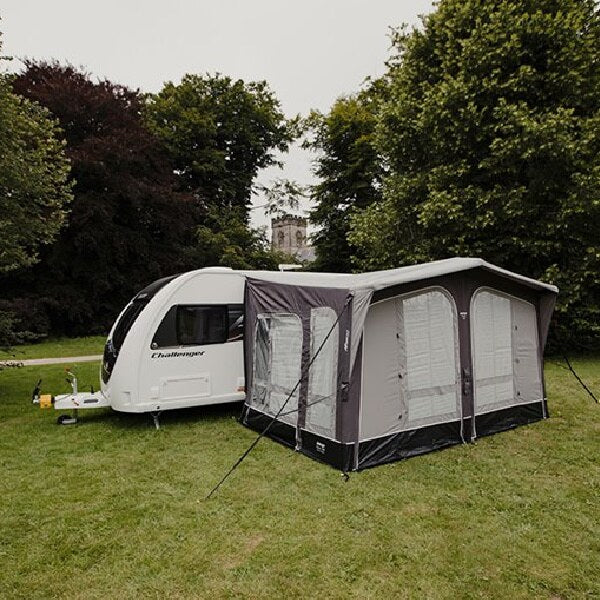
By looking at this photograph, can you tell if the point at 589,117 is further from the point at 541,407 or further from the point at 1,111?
the point at 1,111

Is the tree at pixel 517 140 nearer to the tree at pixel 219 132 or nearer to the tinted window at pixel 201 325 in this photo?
the tinted window at pixel 201 325

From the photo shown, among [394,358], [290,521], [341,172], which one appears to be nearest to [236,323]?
[394,358]

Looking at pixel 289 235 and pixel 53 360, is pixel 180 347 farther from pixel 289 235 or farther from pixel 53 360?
pixel 289 235

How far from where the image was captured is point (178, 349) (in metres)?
6.65

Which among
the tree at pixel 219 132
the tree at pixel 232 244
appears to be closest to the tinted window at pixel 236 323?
the tree at pixel 232 244

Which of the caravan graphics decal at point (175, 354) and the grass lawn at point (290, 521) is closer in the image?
the grass lawn at point (290, 521)

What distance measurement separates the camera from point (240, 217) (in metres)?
22.5

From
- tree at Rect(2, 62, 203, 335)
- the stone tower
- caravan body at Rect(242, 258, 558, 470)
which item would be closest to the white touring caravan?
caravan body at Rect(242, 258, 558, 470)

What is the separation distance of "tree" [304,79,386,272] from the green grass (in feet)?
33.3

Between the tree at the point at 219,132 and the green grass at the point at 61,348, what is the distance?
334 inches

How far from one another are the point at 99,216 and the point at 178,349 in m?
11.5

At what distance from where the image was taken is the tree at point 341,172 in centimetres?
2048

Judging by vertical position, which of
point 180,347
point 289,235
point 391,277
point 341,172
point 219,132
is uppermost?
point 289,235

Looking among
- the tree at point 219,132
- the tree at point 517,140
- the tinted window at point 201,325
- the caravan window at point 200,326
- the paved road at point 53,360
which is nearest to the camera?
the caravan window at point 200,326
